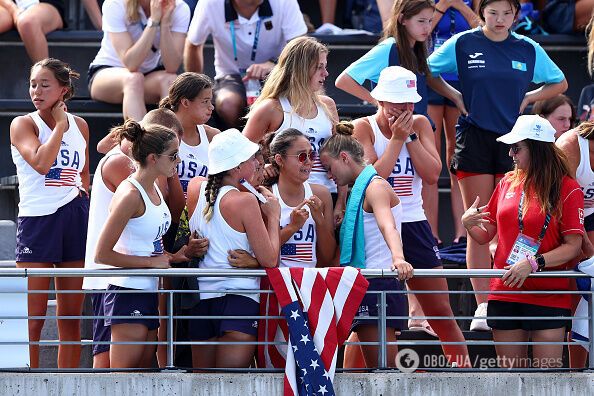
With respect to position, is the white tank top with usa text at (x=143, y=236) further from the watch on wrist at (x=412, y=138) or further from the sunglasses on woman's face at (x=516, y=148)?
the sunglasses on woman's face at (x=516, y=148)

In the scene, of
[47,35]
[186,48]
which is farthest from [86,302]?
[47,35]

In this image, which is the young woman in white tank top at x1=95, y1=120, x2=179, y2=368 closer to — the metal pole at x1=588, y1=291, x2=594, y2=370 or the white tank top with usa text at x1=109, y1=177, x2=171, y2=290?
the white tank top with usa text at x1=109, y1=177, x2=171, y2=290

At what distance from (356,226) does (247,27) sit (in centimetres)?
288

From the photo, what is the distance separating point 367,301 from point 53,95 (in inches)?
91.1

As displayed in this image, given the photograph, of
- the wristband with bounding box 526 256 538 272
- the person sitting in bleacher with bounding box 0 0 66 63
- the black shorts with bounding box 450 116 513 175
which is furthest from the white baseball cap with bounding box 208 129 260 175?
the person sitting in bleacher with bounding box 0 0 66 63

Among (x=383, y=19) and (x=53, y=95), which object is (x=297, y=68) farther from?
(x=383, y=19)

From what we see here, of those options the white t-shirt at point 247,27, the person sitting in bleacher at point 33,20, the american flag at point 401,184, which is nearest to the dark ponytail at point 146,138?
the american flag at point 401,184

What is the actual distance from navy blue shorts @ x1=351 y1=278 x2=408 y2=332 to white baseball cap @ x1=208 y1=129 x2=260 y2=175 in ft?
3.29

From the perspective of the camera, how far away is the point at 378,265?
7363mm

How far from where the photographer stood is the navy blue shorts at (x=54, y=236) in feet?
26.0

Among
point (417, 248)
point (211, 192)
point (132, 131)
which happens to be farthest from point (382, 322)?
point (132, 131)

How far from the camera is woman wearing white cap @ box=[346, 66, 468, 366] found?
7777 mm

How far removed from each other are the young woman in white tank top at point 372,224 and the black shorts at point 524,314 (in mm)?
523

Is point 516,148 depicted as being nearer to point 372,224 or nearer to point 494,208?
point 494,208
